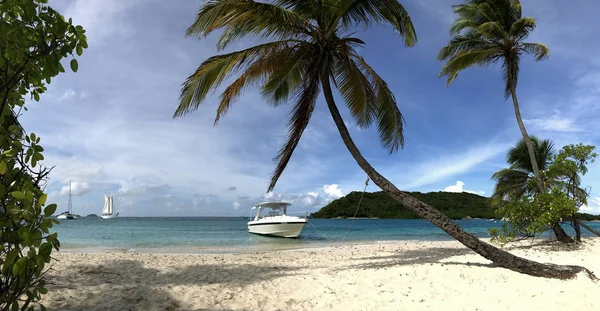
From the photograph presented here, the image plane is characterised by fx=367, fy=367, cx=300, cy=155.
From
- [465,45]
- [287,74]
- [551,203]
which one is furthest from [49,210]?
[465,45]

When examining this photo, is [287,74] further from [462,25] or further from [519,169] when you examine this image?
[519,169]

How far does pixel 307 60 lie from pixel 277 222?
1670cm

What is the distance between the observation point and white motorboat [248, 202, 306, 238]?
2374 cm

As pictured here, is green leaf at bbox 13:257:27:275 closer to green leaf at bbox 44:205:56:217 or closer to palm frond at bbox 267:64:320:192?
green leaf at bbox 44:205:56:217

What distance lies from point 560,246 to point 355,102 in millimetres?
8182

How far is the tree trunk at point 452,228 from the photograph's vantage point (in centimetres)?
A: 635

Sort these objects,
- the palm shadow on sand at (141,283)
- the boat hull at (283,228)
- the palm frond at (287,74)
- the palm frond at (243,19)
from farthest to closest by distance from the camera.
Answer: the boat hull at (283,228) < the palm frond at (287,74) < the palm frond at (243,19) < the palm shadow on sand at (141,283)

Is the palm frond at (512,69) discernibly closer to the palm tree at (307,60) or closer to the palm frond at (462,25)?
the palm frond at (462,25)

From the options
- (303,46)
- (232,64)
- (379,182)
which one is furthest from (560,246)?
(232,64)

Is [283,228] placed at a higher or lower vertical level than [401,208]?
lower

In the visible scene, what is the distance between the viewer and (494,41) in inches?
518

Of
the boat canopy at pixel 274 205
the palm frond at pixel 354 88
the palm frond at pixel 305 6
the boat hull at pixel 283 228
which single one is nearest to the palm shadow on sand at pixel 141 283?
the palm frond at pixel 354 88

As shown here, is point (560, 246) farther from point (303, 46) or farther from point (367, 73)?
point (303, 46)

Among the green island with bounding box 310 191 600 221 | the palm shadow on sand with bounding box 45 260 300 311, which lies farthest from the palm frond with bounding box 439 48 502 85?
the green island with bounding box 310 191 600 221
